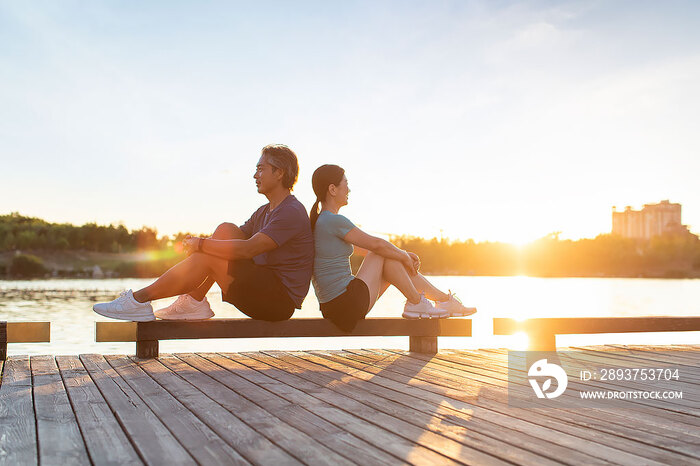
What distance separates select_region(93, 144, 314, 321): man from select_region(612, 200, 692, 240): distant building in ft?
477

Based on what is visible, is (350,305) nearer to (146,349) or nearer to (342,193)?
(342,193)

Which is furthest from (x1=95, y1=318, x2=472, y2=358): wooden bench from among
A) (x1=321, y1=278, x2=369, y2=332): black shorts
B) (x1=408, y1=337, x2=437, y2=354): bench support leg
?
(x1=408, y1=337, x2=437, y2=354): bench support leg

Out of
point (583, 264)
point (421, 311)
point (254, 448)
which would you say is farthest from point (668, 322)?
point (583, 264)

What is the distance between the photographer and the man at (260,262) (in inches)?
145

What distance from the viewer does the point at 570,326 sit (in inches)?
187

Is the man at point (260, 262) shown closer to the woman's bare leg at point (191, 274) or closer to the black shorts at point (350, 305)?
the woman's bare leg at point (191, 274)

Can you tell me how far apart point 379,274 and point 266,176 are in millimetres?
977

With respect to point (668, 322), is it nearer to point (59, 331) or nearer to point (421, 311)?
point (421, 311)

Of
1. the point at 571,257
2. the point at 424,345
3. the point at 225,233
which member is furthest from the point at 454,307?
the point at 571,257

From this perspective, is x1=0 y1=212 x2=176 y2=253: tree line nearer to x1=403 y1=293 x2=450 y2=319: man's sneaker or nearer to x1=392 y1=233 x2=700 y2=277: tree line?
x1=392 y1=233 x2=700 y2=277: tree line

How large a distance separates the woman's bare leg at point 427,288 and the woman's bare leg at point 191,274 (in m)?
1.32

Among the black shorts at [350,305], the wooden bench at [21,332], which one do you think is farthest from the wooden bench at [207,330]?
the wooden bench at [21,332]

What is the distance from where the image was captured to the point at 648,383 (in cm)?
352

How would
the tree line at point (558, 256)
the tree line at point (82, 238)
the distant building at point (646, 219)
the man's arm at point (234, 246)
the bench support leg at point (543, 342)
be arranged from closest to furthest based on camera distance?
the man's arm at point (234, 246)
the bench support leg at point (543, 342)
the tree line at point (82, 238)
the tree line at point (558, 256)
the distant building at point (646, 219)
